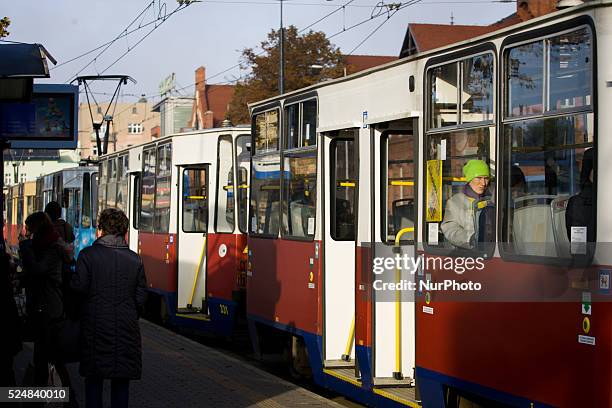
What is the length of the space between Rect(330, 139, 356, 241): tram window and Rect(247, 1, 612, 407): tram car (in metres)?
0.02

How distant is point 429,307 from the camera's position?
8.03 metres

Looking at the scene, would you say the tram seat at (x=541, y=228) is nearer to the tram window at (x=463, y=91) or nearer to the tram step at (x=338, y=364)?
the tram window at (x=463, y=91)

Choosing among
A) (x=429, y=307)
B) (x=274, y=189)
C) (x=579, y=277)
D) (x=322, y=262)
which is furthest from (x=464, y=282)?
(x=274, y=189)

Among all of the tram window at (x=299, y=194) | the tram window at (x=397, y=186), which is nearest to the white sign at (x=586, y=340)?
the tram window at (x=397, y=186)

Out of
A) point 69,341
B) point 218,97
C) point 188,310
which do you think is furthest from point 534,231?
point 218,97

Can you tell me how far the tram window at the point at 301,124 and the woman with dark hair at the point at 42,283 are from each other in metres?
2.77

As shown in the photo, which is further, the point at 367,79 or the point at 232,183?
the point at 232,183

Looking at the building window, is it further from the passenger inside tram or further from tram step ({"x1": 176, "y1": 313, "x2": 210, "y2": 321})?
the passenger inside tram

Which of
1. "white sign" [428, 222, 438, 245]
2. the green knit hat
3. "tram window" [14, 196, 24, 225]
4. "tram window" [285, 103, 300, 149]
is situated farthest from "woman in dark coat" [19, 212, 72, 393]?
"tram window" [14, 196, 24, 225]

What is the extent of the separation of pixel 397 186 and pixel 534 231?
2.72m

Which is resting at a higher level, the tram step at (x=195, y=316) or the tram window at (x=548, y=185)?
the tram window at (x=548, y=185)

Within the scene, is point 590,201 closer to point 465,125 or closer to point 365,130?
point 465,125

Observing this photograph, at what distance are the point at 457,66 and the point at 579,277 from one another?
220 cm

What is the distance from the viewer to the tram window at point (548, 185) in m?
6.12
